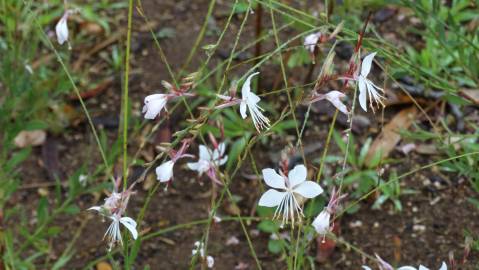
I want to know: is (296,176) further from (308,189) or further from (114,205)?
(114,205)

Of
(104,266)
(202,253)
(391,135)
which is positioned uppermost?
(202,253)

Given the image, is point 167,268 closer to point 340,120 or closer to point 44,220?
point 44,220

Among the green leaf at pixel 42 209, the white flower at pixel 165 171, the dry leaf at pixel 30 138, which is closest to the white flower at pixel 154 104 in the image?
the white flower at pixel 165 171

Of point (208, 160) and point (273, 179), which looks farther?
point (208, 160)

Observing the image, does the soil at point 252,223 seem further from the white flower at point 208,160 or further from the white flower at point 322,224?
the white flower at point 322,224

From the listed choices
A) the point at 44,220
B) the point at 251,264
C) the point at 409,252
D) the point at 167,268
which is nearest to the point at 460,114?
the point at 409,252

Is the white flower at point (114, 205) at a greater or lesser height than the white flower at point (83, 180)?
greater

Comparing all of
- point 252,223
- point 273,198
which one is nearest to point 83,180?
point 252,223
